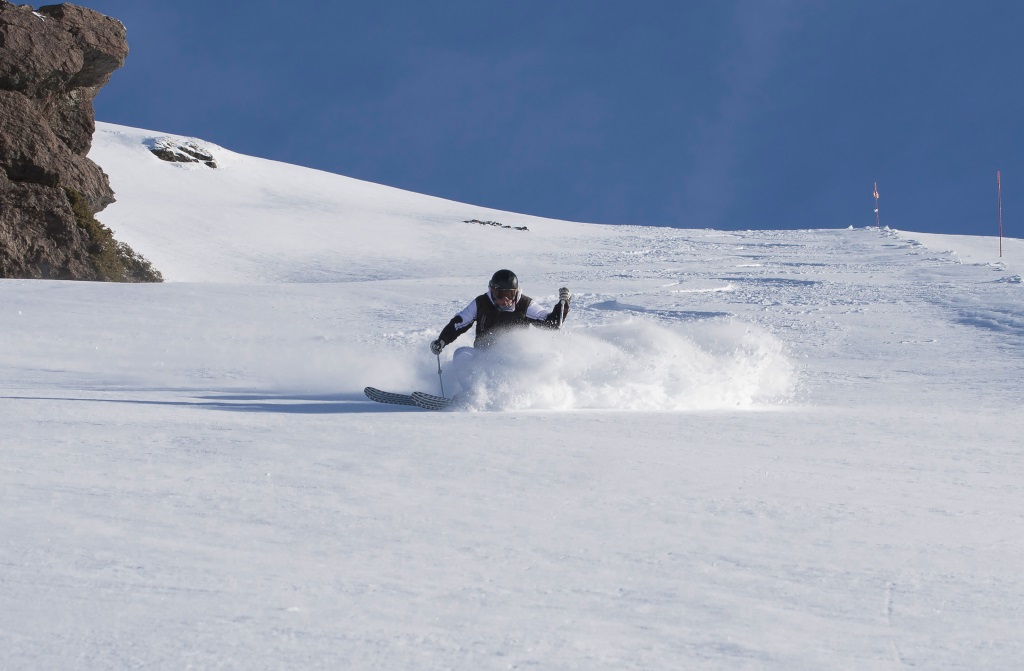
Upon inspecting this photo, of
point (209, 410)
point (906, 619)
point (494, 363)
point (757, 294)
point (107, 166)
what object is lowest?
point (906, 619)

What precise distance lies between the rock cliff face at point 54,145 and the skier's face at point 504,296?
13.0 metres

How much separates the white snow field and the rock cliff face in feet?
22.3

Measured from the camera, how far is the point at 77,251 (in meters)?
19.3

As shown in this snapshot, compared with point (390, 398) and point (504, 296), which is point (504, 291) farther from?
point (390, 398)

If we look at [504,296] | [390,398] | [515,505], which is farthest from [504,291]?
[515,505]

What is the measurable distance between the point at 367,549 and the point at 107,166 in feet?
133

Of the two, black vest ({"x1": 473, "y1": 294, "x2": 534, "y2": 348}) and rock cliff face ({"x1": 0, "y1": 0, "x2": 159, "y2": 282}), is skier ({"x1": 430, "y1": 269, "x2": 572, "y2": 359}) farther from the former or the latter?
rock cliff face ({"x1": 0, "y1": 0, "x2": 159, "y2": 282})

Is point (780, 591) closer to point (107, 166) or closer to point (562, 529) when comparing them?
point (562, 529)

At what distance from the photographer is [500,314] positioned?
8695mm

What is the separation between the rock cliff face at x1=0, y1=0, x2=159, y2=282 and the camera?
744 inches

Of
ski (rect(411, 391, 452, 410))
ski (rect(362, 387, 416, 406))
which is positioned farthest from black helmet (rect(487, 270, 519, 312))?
ski (rect(411, 391, 452, 410))

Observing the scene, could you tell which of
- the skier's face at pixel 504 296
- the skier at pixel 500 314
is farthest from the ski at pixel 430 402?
the skier's face at pixel 504 296

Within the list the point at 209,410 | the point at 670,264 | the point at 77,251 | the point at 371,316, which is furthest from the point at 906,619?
the point at 670,264

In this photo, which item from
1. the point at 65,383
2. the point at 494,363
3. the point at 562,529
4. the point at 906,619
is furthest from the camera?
the point at 65,383
